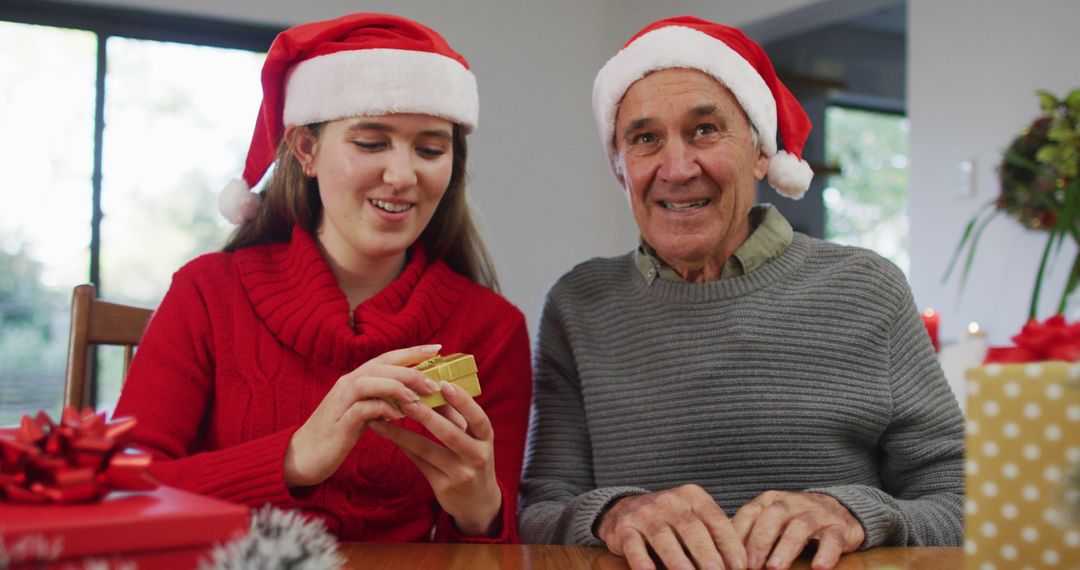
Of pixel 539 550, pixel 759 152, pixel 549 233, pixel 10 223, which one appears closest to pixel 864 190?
pixel 549 233

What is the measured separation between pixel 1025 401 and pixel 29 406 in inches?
150

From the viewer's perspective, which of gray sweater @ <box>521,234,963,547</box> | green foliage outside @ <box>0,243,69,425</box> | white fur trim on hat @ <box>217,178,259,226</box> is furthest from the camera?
green foliage outside @ <box>0,243,69,425</box>

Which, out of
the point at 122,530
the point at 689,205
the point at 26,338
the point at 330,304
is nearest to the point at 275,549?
the point at 122,530

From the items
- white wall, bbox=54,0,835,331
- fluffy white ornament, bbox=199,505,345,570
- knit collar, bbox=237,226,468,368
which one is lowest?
fluffy white ornament, bbox=199,505,345,570

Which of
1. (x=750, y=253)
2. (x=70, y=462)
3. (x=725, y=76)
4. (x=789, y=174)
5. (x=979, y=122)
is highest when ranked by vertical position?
(x=979, y=122)

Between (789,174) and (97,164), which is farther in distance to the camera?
(97,164)

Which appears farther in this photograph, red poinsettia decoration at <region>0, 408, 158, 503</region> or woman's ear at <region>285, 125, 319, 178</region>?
woman's ear at <region>285, 125, 319, 178</region>

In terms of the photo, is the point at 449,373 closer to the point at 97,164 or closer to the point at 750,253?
the point at 750,253

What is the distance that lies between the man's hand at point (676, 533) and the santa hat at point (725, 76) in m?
0.60

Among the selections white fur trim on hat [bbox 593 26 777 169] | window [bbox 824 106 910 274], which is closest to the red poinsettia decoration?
white fur trim on hat [bbox 593 26 777 169]

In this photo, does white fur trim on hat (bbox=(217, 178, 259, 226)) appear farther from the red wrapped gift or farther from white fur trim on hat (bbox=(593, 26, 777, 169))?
the red wrapped gift

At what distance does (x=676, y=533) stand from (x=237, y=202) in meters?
0.86

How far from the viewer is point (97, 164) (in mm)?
3848

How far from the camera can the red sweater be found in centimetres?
131
